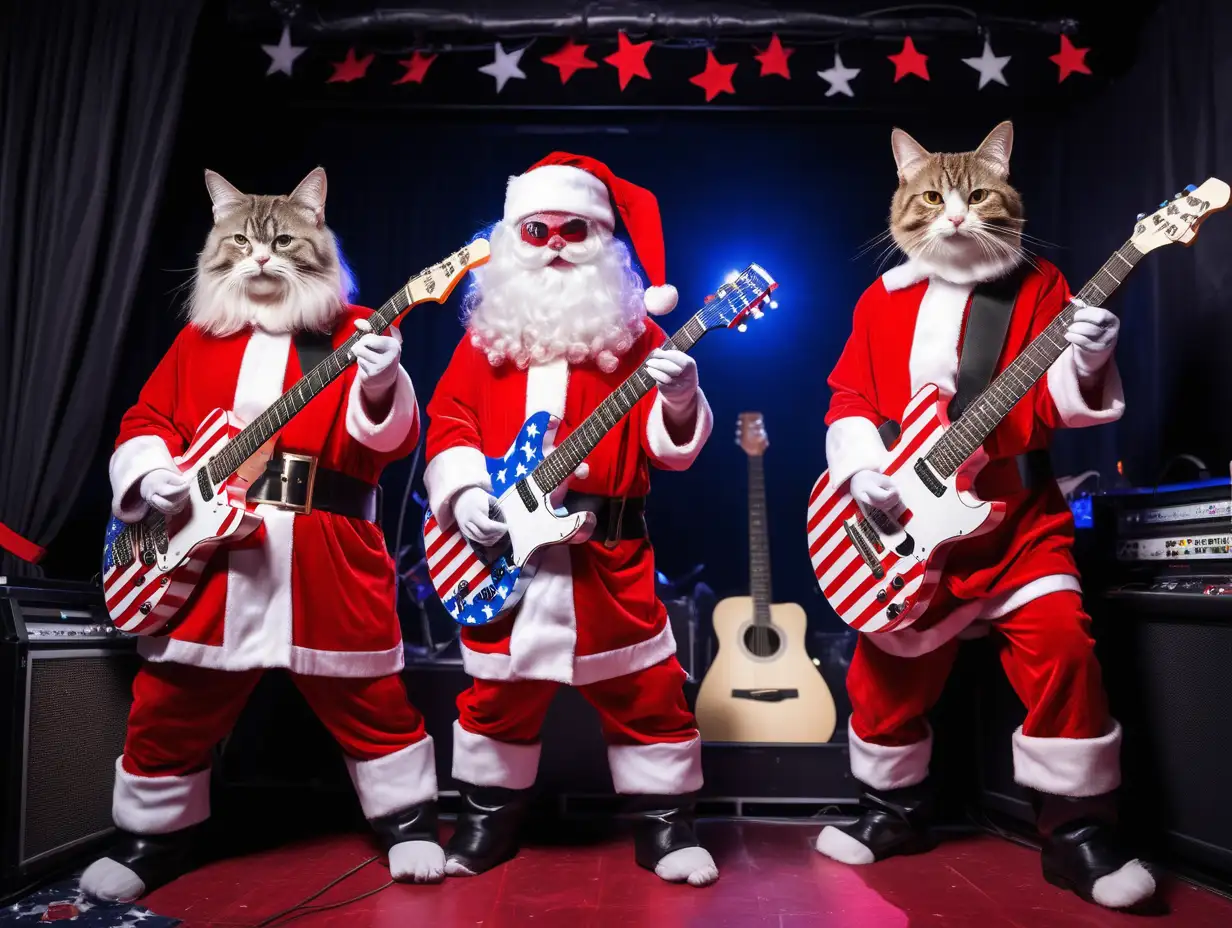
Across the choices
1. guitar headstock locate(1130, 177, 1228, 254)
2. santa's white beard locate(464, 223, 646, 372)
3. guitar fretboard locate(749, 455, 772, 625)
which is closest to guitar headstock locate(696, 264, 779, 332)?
santa's white beard locate(464, 223, 646, 372)

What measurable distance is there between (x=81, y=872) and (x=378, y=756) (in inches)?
33.3

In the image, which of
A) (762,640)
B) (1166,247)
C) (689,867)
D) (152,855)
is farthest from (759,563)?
(152,855)

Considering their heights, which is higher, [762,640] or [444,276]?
[444,276]

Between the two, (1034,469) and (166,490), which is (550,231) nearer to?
(166,490)

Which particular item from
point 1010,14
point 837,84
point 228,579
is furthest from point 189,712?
point 1010,14

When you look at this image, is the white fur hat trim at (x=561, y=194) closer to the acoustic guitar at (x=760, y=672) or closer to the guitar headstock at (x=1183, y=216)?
the acoustic guitar at (x=760, y=672)

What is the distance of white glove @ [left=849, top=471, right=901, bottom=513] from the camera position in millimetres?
2221

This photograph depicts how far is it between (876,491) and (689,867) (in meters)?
1.03

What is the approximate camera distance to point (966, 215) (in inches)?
91.7

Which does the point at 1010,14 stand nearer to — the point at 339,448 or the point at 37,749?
the point at 339,448

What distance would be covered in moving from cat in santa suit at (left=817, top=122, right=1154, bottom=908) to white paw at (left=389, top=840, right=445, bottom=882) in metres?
1.03

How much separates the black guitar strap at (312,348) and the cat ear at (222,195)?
1.47 ft

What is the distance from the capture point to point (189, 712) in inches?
93.2

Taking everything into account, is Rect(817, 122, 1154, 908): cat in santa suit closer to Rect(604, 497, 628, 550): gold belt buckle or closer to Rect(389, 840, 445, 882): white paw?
Rect(604, 497, 628, 550): gold belt buckle
